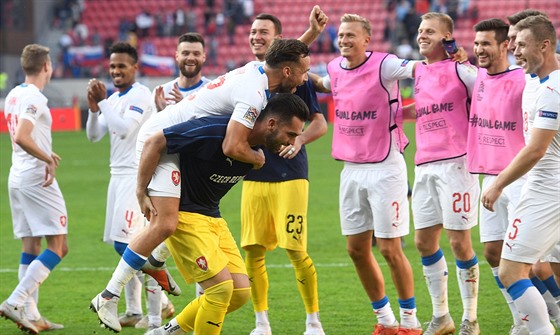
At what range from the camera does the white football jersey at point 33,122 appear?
26.9 feet

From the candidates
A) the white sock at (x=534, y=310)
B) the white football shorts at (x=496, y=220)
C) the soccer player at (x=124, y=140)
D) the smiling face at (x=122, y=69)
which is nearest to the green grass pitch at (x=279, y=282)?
the soccer player at (x=124, y=140)

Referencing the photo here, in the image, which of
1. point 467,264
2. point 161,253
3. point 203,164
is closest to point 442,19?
point 467,264

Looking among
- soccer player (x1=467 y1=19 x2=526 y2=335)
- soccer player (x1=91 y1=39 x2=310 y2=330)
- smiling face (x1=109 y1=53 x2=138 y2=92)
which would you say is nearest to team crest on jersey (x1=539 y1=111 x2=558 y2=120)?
soccer player (x1=467 y1=19 x2=526 y2=335)

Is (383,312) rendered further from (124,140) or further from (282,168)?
(124,140)

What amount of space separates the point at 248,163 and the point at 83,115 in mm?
26608

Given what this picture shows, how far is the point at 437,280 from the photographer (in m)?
7.66

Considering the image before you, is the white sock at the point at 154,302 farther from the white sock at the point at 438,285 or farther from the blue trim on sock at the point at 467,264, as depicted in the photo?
the blue trim on sock at the point at 467,264

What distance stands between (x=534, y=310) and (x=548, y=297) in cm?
144

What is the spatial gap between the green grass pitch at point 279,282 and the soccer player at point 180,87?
0.27m

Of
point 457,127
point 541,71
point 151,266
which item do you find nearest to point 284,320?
point 151,266

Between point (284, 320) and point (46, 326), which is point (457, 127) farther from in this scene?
point (46, 326)

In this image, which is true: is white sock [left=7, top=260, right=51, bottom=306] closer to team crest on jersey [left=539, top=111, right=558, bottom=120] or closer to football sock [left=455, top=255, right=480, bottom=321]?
football sock [left=455, top=255, right=480, bottom=321]

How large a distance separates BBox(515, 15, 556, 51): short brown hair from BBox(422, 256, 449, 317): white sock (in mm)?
2227

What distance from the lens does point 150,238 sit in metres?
6.36
